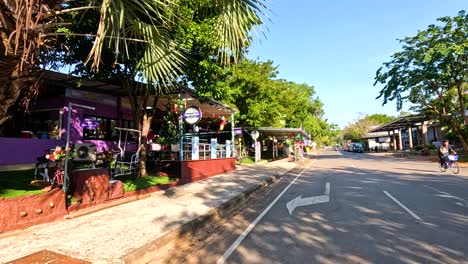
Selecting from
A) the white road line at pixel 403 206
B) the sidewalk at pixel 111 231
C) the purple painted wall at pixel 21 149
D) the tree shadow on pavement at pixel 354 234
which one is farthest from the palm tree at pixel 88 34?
the purple painted wall at pixel 21 149

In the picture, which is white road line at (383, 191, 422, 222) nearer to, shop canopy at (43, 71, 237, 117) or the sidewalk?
the sidewalk

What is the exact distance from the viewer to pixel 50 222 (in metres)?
7.68

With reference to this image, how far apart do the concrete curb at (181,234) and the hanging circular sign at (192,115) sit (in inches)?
198

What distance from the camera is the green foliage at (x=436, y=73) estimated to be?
2758cm

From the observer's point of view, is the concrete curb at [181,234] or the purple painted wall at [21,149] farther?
the purple painted wall at [21,149]

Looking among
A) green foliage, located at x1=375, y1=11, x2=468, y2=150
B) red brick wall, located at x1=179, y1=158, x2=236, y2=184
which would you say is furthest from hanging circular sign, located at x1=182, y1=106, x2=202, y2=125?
green foliage, located at x1=375, y1=11, x2=468, y2=150

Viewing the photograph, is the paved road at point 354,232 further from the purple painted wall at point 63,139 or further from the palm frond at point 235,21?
the purple painted wall at point 63,139

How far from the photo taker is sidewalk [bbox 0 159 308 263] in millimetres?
5664

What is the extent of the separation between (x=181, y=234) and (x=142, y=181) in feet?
21.3

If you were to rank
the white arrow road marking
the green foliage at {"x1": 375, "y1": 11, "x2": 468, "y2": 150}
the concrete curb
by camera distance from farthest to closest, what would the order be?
the green foliage at {"x1": 375, "y1": 11, "x2": 468, "y2": 150}
the white arrow road marking
the concrete curb

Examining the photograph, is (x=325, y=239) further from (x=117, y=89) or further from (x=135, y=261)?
(x=117, y=89)

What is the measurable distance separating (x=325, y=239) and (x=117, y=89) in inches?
568

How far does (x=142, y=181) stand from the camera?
1305 centimetres

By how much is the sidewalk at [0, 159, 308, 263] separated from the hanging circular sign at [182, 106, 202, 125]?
507 cm
